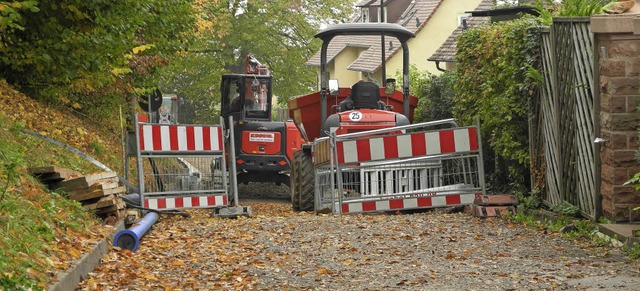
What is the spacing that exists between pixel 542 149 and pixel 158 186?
4.94 m

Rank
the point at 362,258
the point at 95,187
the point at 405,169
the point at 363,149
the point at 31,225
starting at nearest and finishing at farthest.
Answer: the point at 31,225 < the point at 362,258 < the point at 95,187 < the point at 363,149 < the point at 405,169

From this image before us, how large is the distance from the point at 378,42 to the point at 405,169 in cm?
4712

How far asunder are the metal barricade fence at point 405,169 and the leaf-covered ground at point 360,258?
2.06 m

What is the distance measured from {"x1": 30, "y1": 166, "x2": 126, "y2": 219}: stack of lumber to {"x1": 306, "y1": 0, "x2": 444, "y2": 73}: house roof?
4357cm

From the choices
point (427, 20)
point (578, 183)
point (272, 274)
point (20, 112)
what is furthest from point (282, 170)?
point (427, 20)

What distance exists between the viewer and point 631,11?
12453 millimetres

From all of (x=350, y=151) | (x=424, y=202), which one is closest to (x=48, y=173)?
(x=350, y=151)

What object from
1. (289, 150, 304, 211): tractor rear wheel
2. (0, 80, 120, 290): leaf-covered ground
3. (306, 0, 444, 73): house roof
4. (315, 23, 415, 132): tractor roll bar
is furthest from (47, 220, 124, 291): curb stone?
(306, 0, 444, 73): house roof

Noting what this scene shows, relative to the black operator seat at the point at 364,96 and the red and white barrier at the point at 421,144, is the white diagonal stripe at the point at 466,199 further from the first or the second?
the black operator seat at the point at 364,96

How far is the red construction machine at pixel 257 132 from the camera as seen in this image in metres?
26.2

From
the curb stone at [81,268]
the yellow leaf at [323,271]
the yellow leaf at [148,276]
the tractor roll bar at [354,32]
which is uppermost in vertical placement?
the tractor roll bar at [354,32]

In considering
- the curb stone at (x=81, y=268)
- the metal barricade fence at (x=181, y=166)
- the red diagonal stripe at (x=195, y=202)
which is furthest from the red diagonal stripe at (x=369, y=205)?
the curb stone at (x=81, y=268)

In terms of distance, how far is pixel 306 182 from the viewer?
1991 cm

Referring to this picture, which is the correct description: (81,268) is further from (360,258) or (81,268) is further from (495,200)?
(495,200)
